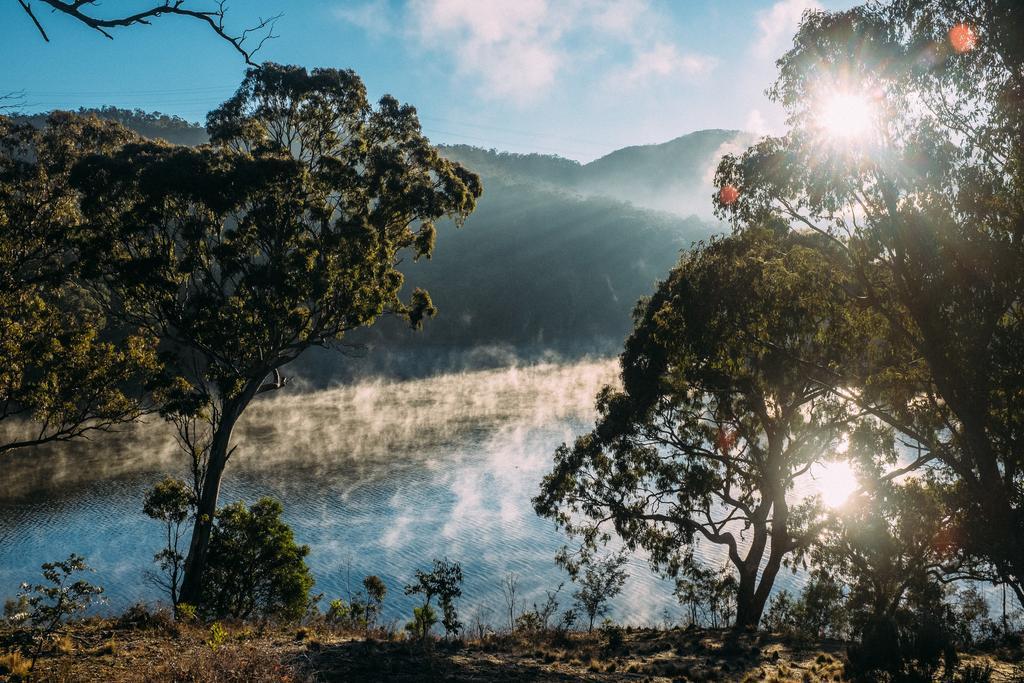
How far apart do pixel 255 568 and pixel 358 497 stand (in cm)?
2329

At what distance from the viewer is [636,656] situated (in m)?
13.5

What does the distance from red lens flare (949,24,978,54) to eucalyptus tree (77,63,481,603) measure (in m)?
12.9

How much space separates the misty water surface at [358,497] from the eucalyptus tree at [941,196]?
18.6 metres

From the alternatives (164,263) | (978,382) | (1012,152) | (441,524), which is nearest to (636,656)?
(978,382)

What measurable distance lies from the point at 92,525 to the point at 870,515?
35.0m

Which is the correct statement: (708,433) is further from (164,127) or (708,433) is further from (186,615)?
(164,127)

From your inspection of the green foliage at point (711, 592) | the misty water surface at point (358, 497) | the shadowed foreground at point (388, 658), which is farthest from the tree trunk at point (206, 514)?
the green foliage at point (711, 592)

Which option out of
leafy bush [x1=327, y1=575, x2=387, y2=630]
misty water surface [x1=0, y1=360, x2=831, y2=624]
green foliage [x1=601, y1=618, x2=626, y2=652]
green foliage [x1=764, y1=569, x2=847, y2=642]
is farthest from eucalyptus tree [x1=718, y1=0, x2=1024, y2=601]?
misty water surface [x1=0, y1=360, x2=831, y2=624]

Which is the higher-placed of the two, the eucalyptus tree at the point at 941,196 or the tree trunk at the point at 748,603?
the eucalyptus tree at the point at 941,196

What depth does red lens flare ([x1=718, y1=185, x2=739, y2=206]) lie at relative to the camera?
14.6 meters

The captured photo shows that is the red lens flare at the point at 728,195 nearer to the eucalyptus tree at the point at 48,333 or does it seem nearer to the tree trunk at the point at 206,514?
the tree trunk at the point at 206,514

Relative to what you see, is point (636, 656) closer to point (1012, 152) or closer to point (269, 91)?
point (1012, 152)

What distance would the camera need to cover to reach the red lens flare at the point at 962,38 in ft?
35.4

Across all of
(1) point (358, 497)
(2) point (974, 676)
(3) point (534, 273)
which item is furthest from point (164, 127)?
(2) point (974, 676)
